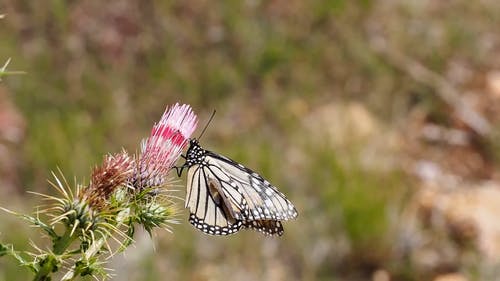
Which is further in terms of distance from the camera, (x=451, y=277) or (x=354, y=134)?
(x=354, y=134)

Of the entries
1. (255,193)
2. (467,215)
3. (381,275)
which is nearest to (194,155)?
(255,193)

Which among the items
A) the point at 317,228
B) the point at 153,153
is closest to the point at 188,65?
the point at 317,228

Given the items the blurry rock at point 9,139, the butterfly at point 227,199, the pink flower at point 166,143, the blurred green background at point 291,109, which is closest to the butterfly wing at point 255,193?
the butterfly at point 227,199

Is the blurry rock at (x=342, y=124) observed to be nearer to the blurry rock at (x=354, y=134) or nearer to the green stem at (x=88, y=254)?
the blurry rock at (x=354, y=134)

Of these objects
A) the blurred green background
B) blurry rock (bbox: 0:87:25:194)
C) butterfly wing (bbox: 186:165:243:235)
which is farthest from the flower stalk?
blurry rock (bbox: 0:87:25:194)

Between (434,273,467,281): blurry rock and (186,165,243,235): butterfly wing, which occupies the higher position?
(434,273,467,281): blurry rock

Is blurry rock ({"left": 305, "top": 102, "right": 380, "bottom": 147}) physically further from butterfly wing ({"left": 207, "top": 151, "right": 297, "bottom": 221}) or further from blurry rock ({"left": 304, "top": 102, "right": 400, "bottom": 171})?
butterfly wing ({"left": 207, "top": 151, "right": 297, "bottom": 221})

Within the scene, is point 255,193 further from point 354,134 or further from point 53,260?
point 354,134
